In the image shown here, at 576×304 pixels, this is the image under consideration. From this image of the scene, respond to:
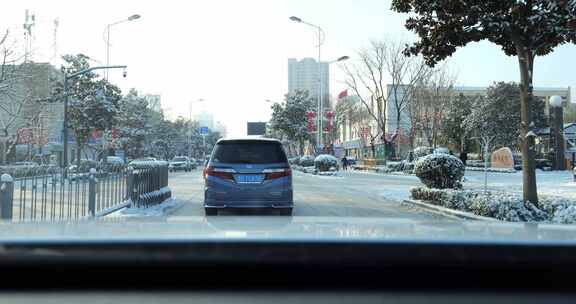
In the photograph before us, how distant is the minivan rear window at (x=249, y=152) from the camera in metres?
10.6

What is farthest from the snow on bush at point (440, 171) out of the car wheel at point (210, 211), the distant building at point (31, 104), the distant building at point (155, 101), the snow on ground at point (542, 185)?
the distant building at point (155, 101)

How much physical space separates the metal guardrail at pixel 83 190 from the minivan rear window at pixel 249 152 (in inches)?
111

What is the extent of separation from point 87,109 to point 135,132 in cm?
2204

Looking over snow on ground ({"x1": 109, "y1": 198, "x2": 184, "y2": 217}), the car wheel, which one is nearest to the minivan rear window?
the car wheel

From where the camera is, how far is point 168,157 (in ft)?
290

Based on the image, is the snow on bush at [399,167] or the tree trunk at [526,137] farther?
the snow on bush at [399,167]

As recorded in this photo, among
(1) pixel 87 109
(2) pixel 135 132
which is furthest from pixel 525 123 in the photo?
(2) pixel 135 132

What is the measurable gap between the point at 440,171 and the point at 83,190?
370 inches

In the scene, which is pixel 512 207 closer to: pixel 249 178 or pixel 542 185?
pixel 249 178

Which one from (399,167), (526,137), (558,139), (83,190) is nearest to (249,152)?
(83,190)

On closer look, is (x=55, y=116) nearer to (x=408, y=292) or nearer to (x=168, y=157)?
(x=168, y=157)

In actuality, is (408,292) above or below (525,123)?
below

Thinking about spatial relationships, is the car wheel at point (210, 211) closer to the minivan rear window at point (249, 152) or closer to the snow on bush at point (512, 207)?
the minivan rear window at point (249, 152)

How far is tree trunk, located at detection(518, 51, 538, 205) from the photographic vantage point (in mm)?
11477
